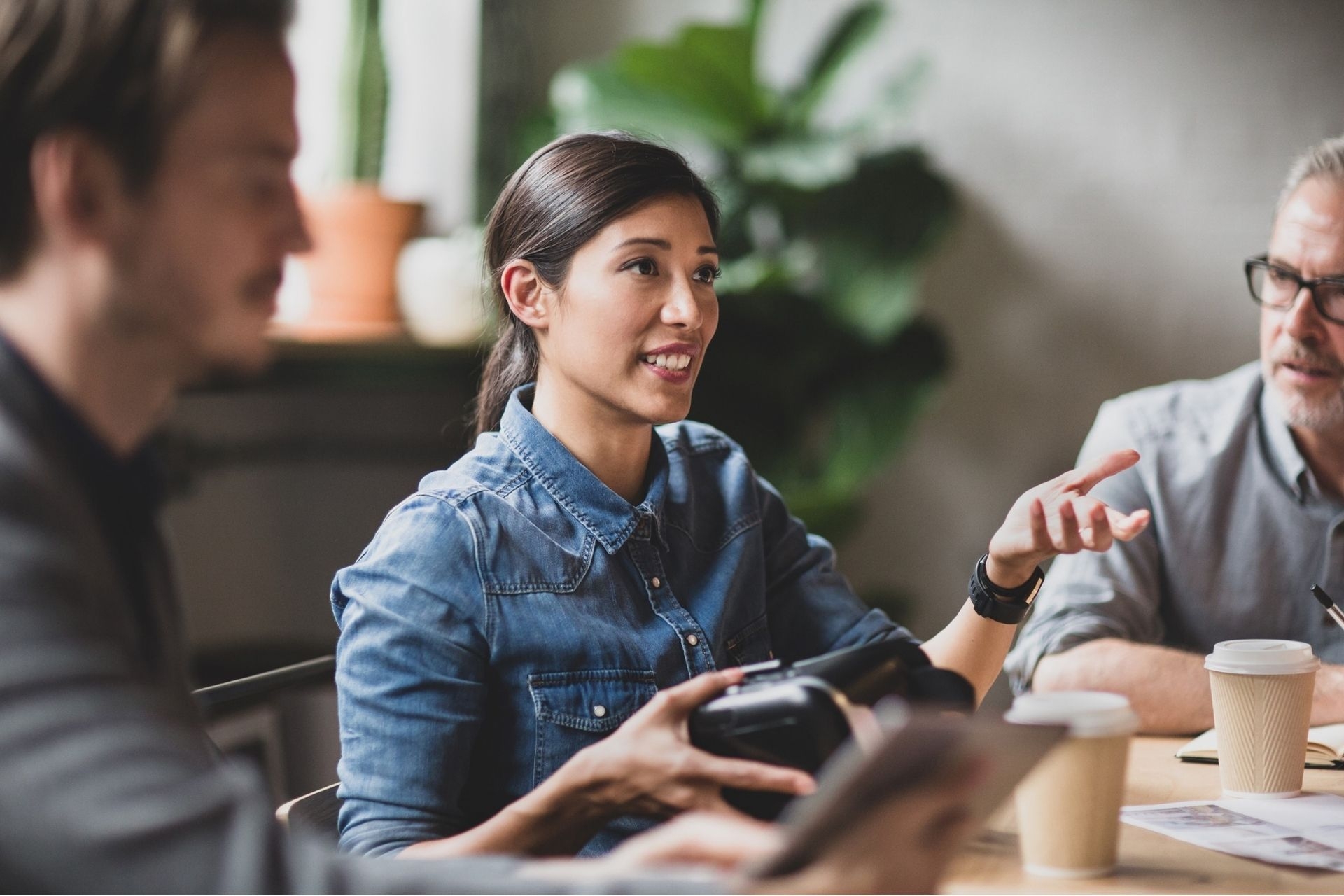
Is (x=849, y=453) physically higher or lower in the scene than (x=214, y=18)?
lower

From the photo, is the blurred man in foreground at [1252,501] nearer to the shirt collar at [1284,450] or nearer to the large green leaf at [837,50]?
the shirt collar at [1284,450]

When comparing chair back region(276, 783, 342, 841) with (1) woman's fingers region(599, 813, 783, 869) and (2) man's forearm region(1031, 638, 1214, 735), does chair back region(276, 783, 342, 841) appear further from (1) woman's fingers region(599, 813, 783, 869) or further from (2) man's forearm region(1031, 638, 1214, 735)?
(2) man's forearm region(1031, 638, 1214, 735)

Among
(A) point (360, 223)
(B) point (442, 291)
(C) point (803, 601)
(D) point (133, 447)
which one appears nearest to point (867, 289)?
(B) point (442, 291)

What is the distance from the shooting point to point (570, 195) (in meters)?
1.36

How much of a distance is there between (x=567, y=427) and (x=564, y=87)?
1.70 m

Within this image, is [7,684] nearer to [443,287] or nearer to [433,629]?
[433,629]

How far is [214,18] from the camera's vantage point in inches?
30.3

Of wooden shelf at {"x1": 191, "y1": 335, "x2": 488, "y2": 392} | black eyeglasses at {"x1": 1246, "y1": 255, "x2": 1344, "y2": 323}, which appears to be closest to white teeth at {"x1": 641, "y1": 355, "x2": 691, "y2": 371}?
black eyeglasses at {"x1": 1246, "y1": 255, "x2": 1344, "y2": 323}

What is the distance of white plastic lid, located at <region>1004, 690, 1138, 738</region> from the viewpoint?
37.1 inches

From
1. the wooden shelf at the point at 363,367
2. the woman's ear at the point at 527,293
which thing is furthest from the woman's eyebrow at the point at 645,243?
the wooden shelf at the point at 363,367

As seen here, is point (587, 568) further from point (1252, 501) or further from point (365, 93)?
point (365, 93)

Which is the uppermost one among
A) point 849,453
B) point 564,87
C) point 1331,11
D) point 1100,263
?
point 1331,11

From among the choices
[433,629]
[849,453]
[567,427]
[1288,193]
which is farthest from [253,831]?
[849,453]

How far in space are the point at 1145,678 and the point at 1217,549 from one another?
0.36 m
